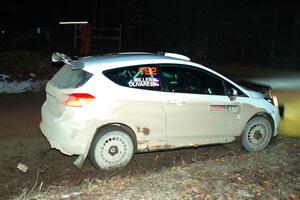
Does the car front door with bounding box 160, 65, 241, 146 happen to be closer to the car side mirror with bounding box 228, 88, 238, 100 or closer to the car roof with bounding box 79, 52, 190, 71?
the car side mirror with bounding box 228, 88, 238, 100

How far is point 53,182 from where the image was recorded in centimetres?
620

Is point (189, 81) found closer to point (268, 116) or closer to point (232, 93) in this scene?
point (232, 93)

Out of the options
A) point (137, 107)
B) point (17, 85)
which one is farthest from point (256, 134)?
point (17, 85)

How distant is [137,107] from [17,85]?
7186mm

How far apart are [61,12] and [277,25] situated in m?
17.1

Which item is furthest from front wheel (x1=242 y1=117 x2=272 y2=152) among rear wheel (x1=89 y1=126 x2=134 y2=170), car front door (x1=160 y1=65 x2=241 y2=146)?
rear wheel (x1=89 y1=126 x2=134 y2=170)

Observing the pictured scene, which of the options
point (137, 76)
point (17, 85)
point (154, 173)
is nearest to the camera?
point (154, 173)

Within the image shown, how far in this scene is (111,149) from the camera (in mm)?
6488

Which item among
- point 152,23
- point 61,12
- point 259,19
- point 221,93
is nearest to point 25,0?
point 61,12

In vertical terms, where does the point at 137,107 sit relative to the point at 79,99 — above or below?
below

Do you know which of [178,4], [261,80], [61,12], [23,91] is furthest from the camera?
[61,12]

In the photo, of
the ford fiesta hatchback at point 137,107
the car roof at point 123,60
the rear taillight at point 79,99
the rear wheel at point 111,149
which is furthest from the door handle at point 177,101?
the rear taillight at point 79,99

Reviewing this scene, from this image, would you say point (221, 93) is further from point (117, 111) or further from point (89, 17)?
point (89, 17)

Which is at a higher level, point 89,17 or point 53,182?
→ point 89,17
